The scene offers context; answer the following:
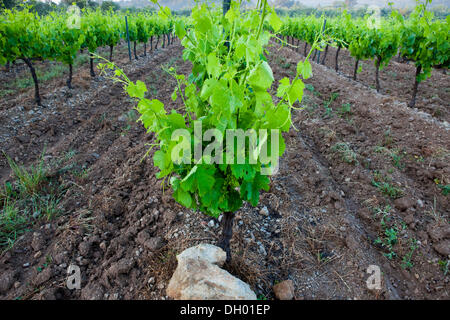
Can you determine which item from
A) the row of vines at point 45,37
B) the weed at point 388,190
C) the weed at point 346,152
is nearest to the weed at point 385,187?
the weed at point 388,190

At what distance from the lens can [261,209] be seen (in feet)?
11.1

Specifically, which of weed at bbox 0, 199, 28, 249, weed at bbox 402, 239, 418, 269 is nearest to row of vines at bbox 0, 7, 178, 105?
weed at bbox 0, 199, 28, 249

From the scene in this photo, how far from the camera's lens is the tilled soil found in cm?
257

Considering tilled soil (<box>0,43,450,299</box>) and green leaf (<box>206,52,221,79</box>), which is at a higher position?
green leaf (<box>206,52,221,79</box>)

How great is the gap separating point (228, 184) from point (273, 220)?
1.43 m

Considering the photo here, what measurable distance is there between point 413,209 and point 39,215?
4.72 m

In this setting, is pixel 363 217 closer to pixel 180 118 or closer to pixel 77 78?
pixel 180 118

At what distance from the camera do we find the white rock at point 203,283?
6.56 ft

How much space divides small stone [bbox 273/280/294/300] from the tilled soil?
0.32ft

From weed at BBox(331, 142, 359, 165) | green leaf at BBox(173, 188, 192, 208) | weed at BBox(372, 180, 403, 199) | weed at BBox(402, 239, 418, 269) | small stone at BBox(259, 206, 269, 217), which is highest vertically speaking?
green leaf at BBox(173, 188, 192, 208)

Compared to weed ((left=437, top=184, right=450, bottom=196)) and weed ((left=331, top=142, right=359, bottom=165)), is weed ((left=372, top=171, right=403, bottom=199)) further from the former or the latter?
weed ((left=437, top=184, right=450, bottom=196))

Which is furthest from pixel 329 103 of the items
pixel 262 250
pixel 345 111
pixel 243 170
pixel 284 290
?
pixel 243 170

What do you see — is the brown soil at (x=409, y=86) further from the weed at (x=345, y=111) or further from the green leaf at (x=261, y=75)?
the green leaf at (x=261, y=75)

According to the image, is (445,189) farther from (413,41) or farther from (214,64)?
(413,41)
